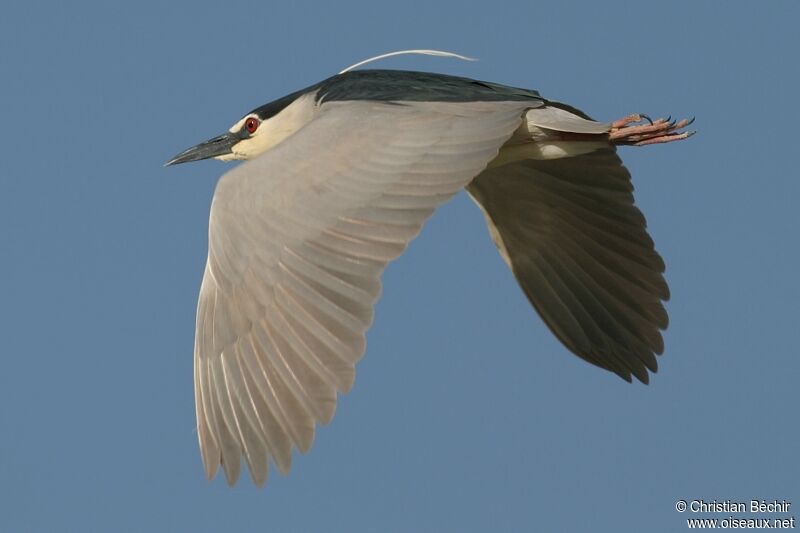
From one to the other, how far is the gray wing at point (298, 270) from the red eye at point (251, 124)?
1651 mm

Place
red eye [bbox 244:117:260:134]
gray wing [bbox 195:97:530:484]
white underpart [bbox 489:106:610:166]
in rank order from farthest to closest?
red eye [bbox 244:117:260:134]
white underpart [bbox 489:106:610:166]
gray wing [bbox 195:97:530:484]

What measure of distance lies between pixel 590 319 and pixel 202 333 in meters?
2.63

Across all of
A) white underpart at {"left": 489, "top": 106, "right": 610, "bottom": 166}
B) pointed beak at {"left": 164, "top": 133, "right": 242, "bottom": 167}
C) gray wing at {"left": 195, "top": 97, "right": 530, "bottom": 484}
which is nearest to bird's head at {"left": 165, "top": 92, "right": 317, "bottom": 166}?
pointed beak at {"left": 164, "top": 133, "right": 242, "bottom": 167}

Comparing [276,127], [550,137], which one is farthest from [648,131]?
[276,127]

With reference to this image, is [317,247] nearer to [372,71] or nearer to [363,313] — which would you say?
[363,313]

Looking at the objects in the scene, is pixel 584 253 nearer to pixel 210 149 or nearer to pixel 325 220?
pixel 210 149

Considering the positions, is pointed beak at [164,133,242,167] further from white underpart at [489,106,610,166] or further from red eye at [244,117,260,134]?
white underpart at [489,106,610,166]

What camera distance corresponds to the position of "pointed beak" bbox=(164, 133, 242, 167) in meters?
7.58

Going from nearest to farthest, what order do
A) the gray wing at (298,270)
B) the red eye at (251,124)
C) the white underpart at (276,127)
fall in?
the gray wing at (298,270) → the white underpart at (276,127) → the red eye at (251,124)

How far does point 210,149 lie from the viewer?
763cm

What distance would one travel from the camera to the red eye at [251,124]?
7.48 meters

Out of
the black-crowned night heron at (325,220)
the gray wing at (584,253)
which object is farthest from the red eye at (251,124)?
the gray wing at (584,253)

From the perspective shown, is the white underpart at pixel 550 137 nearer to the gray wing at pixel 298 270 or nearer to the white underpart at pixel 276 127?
the gray wing at pixel 298 270

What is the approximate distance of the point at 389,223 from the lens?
538cm
